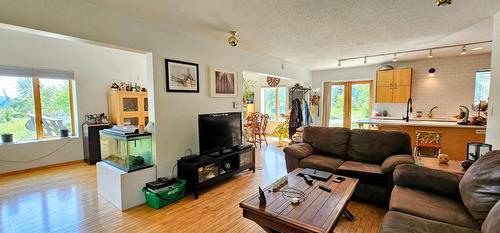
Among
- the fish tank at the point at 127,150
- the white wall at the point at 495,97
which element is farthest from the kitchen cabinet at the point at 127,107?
the white wall at the point at 495,97

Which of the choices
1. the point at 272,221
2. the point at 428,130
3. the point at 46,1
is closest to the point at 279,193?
the point at 272,221

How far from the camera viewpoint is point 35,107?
427 centimetres

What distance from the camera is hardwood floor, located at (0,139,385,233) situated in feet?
7.49

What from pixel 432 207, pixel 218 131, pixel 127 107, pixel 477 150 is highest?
pixel 127 107

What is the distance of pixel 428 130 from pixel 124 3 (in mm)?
5352

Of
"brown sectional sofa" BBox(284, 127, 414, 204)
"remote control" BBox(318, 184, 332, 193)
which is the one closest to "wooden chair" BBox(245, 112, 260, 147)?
"brown sectional sofa" BBox(284, 127, 414, 204)

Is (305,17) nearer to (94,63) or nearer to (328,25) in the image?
(328,25)

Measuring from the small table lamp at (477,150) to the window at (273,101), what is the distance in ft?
18.7

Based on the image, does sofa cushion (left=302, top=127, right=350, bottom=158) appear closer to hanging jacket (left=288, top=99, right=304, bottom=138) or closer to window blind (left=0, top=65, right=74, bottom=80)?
A: hanging jacket (left=288, top=99, right=304, bottom=138)

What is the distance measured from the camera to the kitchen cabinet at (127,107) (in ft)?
16.0

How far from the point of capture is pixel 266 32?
324 centimetres

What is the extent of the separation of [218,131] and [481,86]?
608 centimetres

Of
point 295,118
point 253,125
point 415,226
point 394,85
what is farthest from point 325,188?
point 394,85

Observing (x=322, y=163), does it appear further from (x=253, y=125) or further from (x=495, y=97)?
(x=253, y=125)
